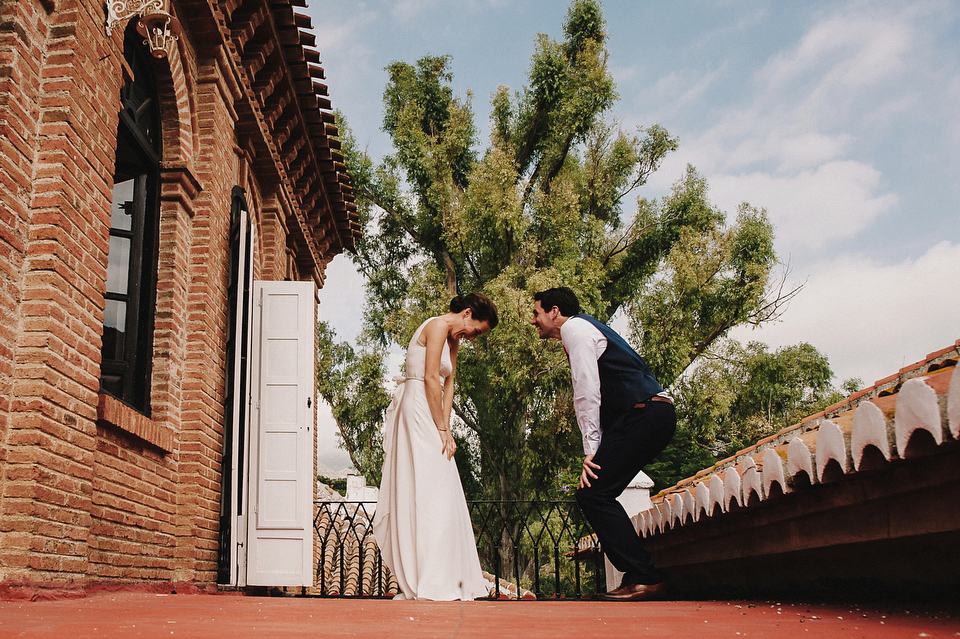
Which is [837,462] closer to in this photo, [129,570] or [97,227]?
[97,227]

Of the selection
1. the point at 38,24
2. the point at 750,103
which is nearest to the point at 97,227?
the point at 38,24

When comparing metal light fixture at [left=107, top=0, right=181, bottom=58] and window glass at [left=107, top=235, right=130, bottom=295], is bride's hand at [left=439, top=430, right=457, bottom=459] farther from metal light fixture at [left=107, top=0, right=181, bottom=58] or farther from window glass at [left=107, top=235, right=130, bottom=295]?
metal light fixture at [left=107, top=0, right=181, bottom=58]

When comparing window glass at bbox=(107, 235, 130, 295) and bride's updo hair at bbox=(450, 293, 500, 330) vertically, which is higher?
window glass at bbox=(107, 235, 130, 295)

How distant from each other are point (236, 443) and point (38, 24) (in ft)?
12.6

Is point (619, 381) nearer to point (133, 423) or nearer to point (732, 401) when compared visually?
point (133, 423)

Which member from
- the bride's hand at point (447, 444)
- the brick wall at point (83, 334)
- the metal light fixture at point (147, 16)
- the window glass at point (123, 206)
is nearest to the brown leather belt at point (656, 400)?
the bride's hand at point (447, 444)

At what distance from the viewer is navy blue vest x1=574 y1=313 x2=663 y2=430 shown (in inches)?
197

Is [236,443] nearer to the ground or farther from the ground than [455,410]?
nearer to the ground

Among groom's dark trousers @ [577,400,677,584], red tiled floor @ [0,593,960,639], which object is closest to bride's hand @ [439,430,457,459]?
groom's dark trousers @ [577,400,677,584]

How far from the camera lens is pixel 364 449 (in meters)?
20.3

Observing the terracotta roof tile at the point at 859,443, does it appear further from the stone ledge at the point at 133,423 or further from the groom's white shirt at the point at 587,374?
the stone ledge at the point at 133,423

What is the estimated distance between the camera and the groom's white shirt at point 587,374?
Result: 16.5 ft

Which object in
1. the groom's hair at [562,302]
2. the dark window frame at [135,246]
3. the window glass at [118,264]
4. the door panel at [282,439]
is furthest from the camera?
the door panel at [282,439]

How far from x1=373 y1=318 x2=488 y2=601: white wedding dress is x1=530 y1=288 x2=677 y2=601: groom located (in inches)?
40.0
